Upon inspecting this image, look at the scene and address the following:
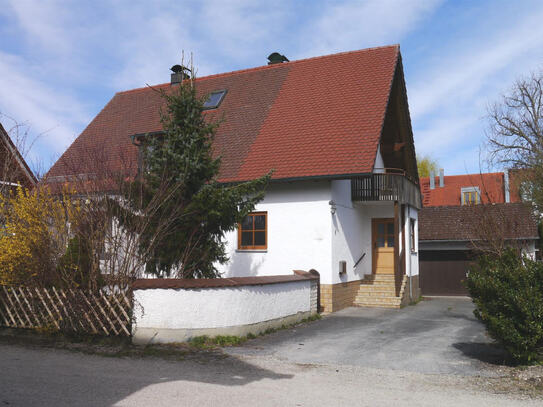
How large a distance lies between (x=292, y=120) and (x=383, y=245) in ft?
19.3

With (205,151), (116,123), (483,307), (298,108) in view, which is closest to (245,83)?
(298,108)

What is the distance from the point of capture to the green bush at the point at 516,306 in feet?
27.1

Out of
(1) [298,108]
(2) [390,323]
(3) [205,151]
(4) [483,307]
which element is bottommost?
(2) [390,323]

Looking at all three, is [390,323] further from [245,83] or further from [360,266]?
[245,83]

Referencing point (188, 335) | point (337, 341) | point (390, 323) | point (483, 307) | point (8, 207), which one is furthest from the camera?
point (390, 323)

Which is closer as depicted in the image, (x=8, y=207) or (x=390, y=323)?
(x=8, y=207)

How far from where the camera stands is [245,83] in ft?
75.1

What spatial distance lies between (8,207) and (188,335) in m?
6.24

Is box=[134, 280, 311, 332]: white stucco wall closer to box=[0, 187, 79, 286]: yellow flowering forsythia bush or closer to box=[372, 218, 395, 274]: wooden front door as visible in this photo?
box=[0, 187, 79, 286]: yellow flowering forsythia bush

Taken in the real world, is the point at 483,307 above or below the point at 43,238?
below

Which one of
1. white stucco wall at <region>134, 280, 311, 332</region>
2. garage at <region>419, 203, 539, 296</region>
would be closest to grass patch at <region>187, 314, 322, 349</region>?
white stucco wall at <region>134, 280, 311, 332</region>

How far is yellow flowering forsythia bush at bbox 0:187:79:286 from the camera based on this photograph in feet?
36.7

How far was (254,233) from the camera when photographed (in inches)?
690

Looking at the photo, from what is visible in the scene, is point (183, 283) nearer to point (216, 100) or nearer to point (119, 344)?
point (119, 344)
